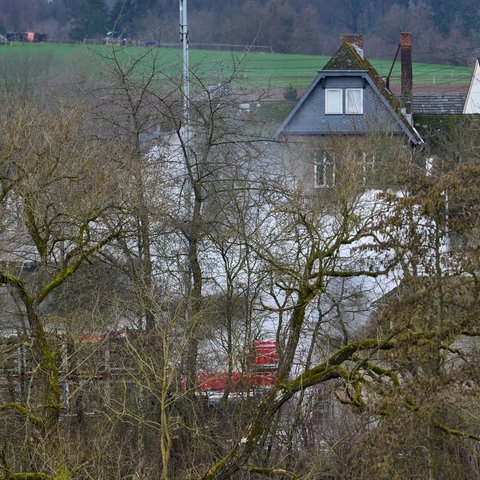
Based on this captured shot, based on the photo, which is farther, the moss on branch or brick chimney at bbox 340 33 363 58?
brick chimney at bbox 340 33 363 58

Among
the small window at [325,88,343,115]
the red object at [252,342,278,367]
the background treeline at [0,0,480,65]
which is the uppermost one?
the background treeline at [0,0,480,65]

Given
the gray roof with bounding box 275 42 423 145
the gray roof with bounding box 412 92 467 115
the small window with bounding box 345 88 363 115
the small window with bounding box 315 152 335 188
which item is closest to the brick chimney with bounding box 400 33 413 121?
the gray roof with bounding box 412 92 467 115

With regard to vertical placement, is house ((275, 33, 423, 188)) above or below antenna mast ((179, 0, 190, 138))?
below

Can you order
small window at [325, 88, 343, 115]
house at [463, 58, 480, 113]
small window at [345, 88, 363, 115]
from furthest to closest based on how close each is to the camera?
house at [463, 58, 480, 113]
small window at [325, 88, 343, 115]
small window at [345, 88, 363, 115]

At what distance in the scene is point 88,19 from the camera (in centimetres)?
7969

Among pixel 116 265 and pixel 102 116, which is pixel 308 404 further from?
pixel 102 116

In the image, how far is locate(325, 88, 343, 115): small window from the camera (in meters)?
38.2

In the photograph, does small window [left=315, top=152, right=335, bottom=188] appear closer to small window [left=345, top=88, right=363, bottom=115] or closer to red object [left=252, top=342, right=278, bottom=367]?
red object [left=252, top=342, right=278, bottom=367]

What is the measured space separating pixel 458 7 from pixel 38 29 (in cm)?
3255

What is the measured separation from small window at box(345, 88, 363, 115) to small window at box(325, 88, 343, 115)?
314 millimetres

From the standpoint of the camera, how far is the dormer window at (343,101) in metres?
37.6

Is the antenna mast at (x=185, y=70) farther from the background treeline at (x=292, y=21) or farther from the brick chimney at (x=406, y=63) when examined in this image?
the background treeline at (x=292, y=21)

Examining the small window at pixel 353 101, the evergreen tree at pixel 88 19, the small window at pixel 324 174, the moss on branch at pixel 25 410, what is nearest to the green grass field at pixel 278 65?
the evergreen tree at pixel 88 19

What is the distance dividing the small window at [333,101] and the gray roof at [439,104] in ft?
23.6
